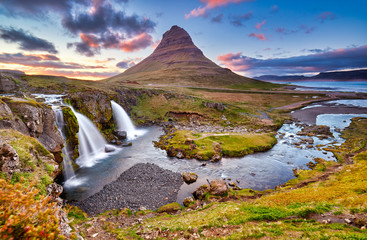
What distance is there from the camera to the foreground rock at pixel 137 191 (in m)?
24.6

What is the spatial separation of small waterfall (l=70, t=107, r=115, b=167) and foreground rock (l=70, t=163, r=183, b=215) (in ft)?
39.6

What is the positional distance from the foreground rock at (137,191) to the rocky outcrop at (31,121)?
11.4 metres

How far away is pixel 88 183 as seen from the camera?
29969 millimetres

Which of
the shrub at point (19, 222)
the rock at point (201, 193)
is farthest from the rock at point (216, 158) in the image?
the shrub at point (19, 222)

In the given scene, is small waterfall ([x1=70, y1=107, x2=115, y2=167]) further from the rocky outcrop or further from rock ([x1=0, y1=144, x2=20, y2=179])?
rock ([x1=0, y1=144, x2=20, y2=179])

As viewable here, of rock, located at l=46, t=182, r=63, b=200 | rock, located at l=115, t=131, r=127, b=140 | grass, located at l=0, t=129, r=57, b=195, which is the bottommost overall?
rock, located at l=115, t=131, r=127, b=140

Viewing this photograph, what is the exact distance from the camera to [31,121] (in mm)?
24812

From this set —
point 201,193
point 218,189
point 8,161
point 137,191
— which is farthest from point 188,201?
point 8,161

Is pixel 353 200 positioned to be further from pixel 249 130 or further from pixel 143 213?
pixel 249 130

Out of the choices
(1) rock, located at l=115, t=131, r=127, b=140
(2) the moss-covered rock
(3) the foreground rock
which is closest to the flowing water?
(3) the foreground rock

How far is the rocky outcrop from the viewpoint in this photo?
21953 mm

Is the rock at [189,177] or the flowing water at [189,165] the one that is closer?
the flowing water at [189,165]

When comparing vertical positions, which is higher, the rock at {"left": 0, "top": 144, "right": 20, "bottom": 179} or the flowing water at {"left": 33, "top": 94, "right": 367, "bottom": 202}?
the rock at {"left": 0, "top": 144, "right": 20, "bottom": 179}

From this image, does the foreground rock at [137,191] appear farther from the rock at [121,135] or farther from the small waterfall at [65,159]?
the rock at [121,135]
